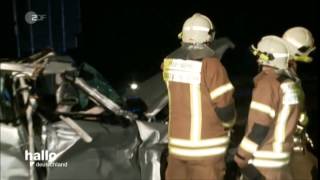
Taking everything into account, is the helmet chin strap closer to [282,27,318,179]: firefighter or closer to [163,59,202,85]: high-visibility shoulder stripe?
[282,27,318,179]: firefighter

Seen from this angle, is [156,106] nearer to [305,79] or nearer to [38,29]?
[38,29]

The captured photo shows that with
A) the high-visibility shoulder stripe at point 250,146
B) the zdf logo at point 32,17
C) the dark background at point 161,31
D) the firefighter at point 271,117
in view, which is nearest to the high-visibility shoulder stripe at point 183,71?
the firefighter at point 271,117

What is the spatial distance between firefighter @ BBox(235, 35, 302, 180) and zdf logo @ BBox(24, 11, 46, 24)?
2.87 m

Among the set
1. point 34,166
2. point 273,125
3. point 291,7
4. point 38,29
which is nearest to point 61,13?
point 38,29

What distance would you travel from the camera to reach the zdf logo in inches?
243

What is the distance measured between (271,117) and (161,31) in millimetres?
5181

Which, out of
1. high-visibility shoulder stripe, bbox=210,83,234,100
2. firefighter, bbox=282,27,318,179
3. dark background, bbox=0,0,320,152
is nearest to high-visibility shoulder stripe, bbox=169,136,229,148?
high-visibility shoulder stripe, bbox=210,83,234,100

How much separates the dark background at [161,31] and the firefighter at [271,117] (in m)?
2.73

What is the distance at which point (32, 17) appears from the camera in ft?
20.2

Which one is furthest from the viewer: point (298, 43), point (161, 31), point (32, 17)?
point (161, 31)

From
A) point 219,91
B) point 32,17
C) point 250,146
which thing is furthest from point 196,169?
point 32,17

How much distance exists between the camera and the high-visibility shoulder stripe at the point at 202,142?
4102mm

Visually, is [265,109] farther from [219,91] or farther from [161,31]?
[161,31]

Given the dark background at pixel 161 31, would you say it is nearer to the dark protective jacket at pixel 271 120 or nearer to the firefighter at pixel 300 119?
the firefighter at pixel 300 119
